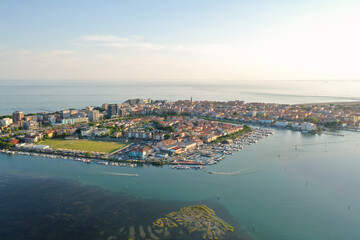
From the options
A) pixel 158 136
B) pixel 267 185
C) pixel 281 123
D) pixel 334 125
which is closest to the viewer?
pixel 267 185

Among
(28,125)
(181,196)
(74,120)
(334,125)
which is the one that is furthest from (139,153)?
(334,125)

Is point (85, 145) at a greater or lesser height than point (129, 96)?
lesser

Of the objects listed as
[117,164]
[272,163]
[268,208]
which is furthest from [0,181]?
[272,163]

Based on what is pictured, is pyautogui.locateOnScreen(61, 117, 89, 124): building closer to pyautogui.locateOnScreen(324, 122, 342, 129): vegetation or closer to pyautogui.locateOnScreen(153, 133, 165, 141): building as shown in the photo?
pyautogui.locateOnScreen(153, 133, 165, 141): building

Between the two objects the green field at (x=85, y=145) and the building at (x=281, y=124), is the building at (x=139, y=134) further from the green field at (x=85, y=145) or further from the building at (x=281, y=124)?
the building at (x=281, y=124)

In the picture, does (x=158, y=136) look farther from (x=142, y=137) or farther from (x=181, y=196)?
(x=181, y=196)

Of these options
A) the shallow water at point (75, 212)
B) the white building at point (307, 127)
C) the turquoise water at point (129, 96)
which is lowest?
the shallow water at point (75, 212)

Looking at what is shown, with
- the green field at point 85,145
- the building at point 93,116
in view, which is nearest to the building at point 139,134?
the green field at point 85,145
